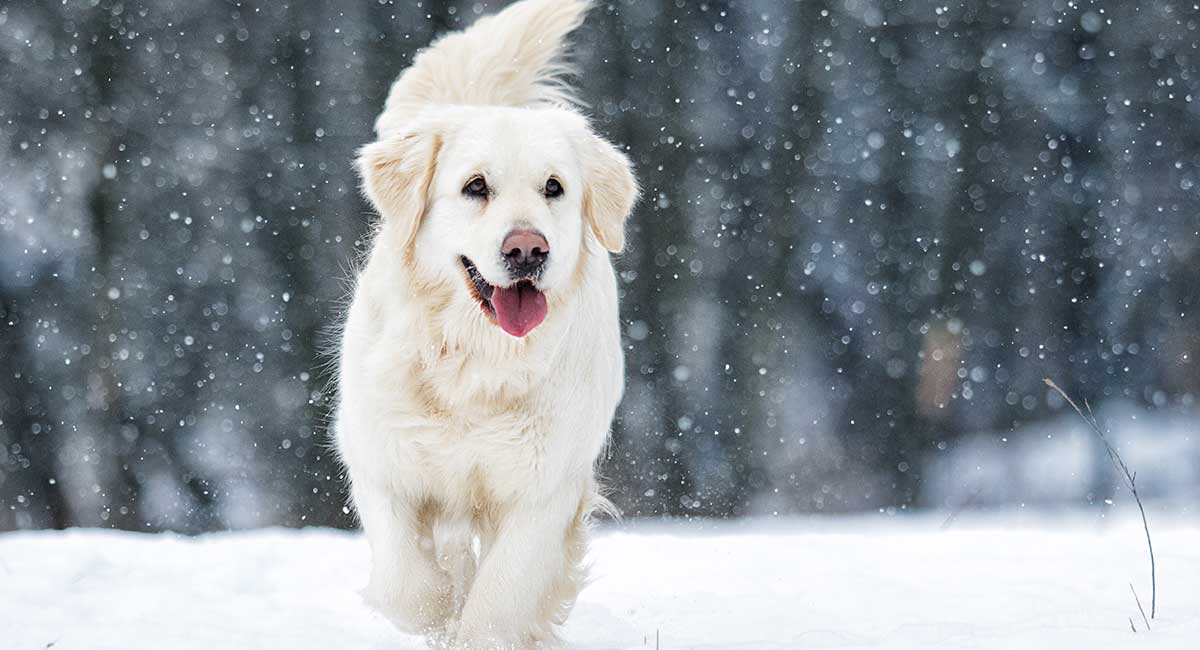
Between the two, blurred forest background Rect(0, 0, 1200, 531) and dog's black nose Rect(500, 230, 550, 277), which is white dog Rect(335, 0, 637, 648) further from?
blurred forest background Rect(0, 0, 1200, 531)

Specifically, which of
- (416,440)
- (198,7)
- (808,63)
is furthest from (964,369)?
(416,440)

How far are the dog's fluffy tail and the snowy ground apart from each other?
1787 mm

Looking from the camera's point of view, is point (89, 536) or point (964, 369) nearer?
point (89, 536)

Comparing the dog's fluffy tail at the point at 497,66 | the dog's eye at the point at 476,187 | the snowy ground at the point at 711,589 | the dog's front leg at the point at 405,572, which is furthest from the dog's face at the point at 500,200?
the snowy ground at the point at 711,589

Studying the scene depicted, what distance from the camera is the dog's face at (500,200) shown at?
136 inches

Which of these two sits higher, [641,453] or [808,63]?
[808,63]

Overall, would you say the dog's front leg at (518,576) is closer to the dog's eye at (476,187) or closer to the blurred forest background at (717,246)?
the dog's eye at (476,187)

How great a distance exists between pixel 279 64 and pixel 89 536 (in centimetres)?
807

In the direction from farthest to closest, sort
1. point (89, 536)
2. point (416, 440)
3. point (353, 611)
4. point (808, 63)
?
point (808, 63)
point (89, 536)
point (353, 611)
point (416, 440)

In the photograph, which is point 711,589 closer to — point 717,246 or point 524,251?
point 524,251

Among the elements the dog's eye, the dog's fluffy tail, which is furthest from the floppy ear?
the dog's fluffy tail

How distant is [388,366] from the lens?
3.81 metres

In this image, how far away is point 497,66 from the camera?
4.70 m

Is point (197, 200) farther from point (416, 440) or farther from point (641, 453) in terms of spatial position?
point (416, 440)
